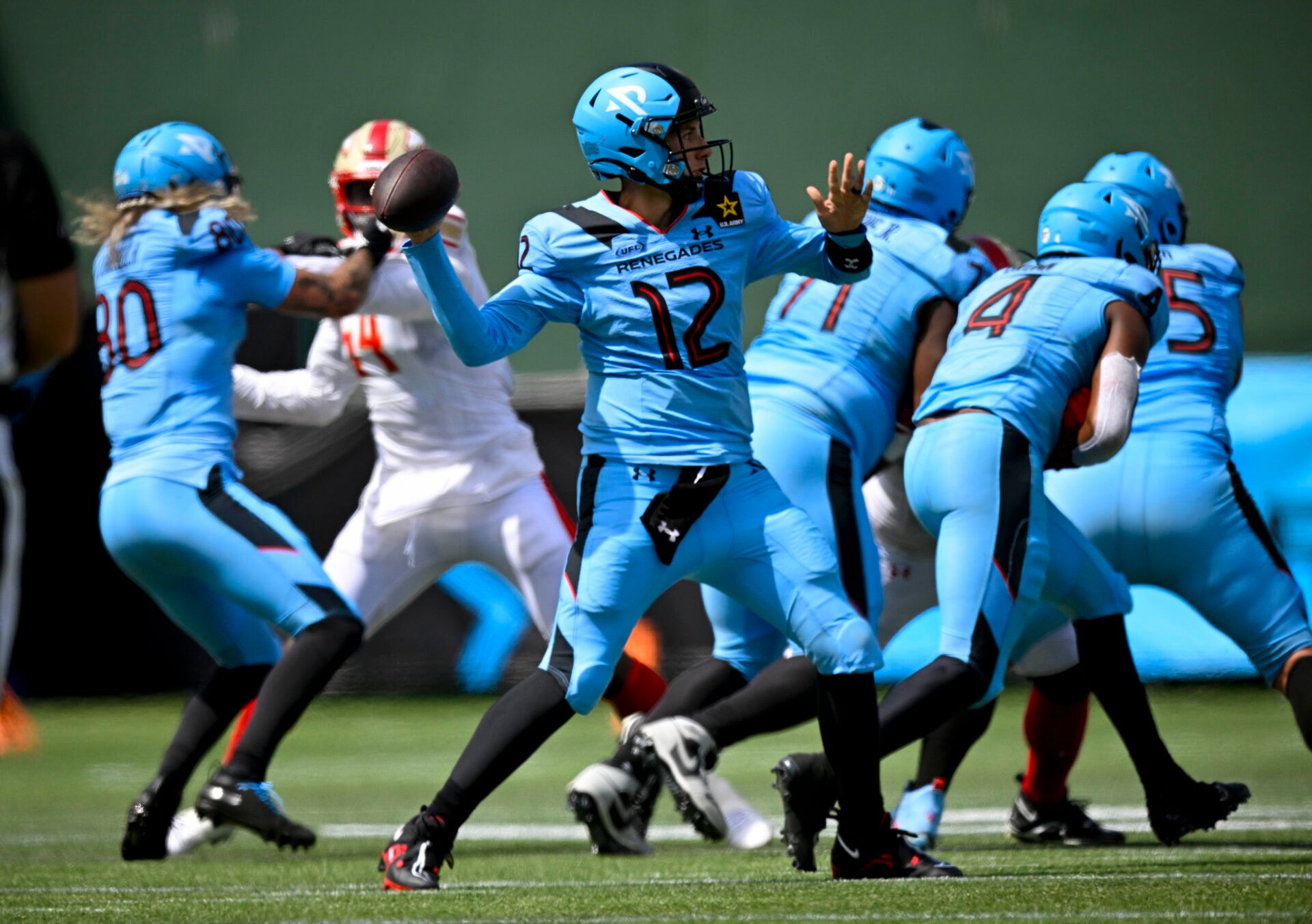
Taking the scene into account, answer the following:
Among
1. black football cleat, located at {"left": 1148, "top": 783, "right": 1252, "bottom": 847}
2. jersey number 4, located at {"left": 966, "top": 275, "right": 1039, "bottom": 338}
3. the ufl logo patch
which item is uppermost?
the ufl logo patch

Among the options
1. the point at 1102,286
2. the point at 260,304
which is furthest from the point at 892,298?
the point at 260,304

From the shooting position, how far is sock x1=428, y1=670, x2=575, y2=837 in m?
4.38

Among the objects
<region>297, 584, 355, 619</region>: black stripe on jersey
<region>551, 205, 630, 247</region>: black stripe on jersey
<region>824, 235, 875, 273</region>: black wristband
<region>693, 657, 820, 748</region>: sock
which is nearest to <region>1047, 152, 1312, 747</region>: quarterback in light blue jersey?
<region>693, 657, 820, 748</region>: sock

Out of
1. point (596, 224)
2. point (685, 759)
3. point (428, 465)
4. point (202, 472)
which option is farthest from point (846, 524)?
point (202, 472)

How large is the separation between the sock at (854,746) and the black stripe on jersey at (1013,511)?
625 millimetres

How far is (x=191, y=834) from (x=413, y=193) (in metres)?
2.71

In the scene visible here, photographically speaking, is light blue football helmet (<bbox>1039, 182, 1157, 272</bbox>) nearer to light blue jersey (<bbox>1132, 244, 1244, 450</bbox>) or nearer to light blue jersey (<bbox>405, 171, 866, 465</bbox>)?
light blue jersey (<bbox>1132, 244, 1244, 450</bbox>)

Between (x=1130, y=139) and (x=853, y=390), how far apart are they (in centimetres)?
813

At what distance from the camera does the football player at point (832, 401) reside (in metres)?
5.36

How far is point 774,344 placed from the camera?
588 centimetres

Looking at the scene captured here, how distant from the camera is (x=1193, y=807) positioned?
199 inches

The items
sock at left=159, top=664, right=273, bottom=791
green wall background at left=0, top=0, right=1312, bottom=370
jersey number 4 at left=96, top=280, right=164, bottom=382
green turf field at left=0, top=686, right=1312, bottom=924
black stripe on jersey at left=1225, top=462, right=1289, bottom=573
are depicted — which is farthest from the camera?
green wall background at left=0, top=0, right=1312, bottom=370

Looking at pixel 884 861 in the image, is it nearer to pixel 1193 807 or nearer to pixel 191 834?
pixel 1193 807

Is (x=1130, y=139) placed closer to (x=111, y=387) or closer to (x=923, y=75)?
(x=923, y=75)
